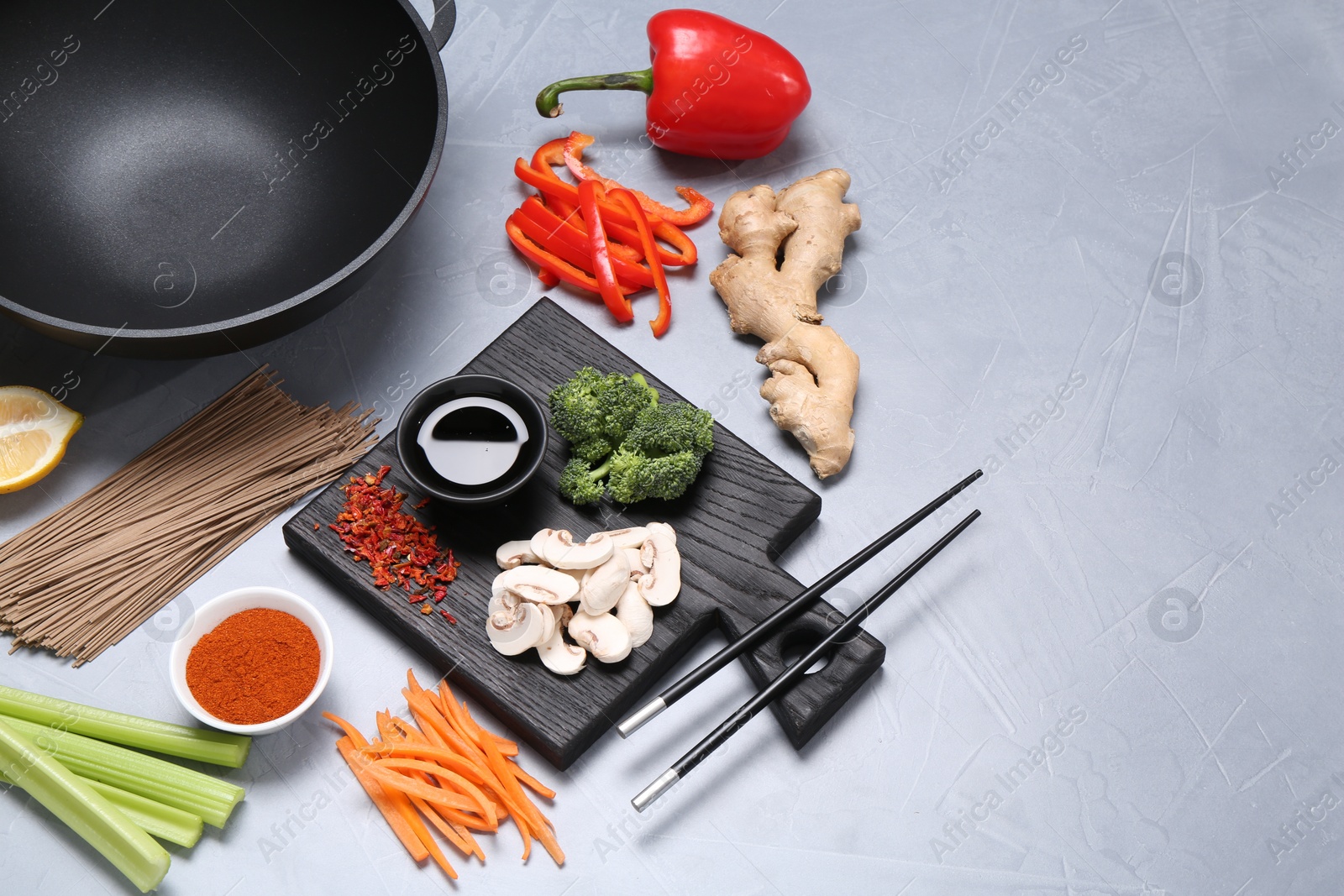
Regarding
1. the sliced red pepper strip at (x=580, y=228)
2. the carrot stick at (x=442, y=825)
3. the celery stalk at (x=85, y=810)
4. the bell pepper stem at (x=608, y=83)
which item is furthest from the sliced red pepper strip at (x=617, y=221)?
the celery stalk at (x=85, y=810)

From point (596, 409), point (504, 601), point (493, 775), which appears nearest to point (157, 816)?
point (493, 775)

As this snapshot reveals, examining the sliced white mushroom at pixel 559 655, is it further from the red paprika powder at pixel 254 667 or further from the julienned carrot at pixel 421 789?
the red paprika powder at pixel 254 667

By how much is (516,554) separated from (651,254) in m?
0.71

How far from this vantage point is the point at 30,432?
2.00 m

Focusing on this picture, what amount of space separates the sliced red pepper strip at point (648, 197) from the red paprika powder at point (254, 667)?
43.3 inches

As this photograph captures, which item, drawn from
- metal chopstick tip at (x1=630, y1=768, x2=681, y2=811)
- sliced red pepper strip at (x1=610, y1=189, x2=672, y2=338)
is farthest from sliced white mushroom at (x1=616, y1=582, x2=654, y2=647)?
sliced red pepper strip at (x1=610, y1=189, x2=672, y2=338)

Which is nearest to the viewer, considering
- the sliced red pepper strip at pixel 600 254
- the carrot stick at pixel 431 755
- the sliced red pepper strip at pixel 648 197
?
the carrot stick at pixel 431 755

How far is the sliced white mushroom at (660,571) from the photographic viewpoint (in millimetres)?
1941

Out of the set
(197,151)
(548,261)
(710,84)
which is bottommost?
(548,261)

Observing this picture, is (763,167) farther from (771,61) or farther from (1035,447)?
(1035,447)

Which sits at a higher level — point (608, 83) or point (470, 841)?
point (608, 83)

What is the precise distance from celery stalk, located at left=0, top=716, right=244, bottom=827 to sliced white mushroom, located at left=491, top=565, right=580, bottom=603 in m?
0.58

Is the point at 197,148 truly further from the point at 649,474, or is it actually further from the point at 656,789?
the point at 656,789

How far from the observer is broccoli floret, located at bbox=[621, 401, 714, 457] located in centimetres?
197
